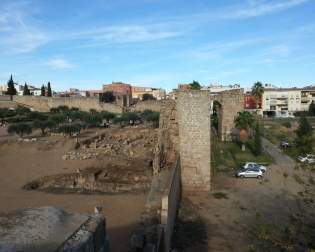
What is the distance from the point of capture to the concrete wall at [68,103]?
2830 inches

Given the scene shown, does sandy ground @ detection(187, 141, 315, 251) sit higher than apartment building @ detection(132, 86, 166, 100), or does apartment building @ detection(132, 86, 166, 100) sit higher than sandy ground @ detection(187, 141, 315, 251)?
apartment building @ detection(132, 86, 166, 100)

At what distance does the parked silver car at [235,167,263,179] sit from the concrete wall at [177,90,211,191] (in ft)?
19.9

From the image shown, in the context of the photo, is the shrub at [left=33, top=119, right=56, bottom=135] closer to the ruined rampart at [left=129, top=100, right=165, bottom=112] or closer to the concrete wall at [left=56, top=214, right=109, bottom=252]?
Answer: the ruined rampart at [left=129, top=100, right=165, bottom=112]

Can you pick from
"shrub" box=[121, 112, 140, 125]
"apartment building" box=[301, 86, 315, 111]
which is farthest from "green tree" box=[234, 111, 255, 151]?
"apartment building" box=[301, 86, 315, 111]

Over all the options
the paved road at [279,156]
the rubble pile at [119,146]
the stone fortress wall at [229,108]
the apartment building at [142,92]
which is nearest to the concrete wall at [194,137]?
the paved road at [279,156]

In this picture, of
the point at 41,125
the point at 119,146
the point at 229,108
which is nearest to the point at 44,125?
the point at 41,125

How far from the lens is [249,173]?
2145cm

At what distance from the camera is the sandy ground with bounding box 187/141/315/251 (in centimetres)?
1150

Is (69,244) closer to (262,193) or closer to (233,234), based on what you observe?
(233,234)

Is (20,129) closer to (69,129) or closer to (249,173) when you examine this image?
(69,129)

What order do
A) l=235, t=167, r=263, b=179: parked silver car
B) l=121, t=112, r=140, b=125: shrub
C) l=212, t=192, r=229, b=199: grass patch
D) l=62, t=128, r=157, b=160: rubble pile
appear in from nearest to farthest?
1. l=212, t=192, r=229, b=199: grass patch
2. l=235, t=167, r=263, b=179: parked silver car
3. l=62, t=128, r=157, b=160: rubble pile
4. l=121, t=112, r=140, b=125: shrub

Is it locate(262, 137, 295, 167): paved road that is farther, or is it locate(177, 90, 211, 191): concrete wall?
locate(262, 137, 295, 167): paved road

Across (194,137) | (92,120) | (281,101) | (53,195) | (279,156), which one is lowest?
(53,195)

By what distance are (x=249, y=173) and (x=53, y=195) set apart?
34.5 feet
